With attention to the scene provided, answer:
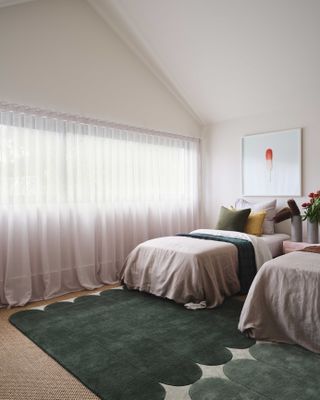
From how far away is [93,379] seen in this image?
2.07 metres

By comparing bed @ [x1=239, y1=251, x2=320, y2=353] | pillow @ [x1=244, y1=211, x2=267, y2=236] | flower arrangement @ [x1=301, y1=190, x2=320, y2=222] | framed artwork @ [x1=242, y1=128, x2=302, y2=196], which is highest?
framed artwork @ [x1=242, y1=128, x2=302, y2=196]

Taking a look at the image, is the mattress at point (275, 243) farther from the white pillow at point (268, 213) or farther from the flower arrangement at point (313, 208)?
the flower arrangement at point (313, 208)

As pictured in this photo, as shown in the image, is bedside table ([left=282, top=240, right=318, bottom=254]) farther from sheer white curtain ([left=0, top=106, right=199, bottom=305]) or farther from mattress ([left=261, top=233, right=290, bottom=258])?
sheer white curtain ([left=0, top=106, right=199, bottom=305])

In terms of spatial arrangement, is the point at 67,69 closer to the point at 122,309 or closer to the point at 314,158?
the point at 122,309

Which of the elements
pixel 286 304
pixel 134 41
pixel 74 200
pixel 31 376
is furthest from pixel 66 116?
pixel 286 304

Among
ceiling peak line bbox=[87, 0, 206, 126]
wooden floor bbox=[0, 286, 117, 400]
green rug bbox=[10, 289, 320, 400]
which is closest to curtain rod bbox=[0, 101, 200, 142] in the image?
ceiling peak line bbox=[87, 0, 206, 126]

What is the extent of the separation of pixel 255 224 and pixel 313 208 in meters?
0.70

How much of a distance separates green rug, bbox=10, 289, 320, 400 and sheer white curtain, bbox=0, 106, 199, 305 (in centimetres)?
61

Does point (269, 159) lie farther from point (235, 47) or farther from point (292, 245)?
point (235, 47)

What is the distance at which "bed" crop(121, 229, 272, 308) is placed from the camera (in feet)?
10.9

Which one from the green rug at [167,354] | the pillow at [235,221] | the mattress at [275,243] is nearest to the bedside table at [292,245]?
the mattress at [275,243]

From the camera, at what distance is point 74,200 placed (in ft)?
13.2

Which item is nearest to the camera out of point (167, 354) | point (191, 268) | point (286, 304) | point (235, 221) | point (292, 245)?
point (167, 354)

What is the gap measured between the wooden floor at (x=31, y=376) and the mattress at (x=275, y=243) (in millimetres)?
2750
